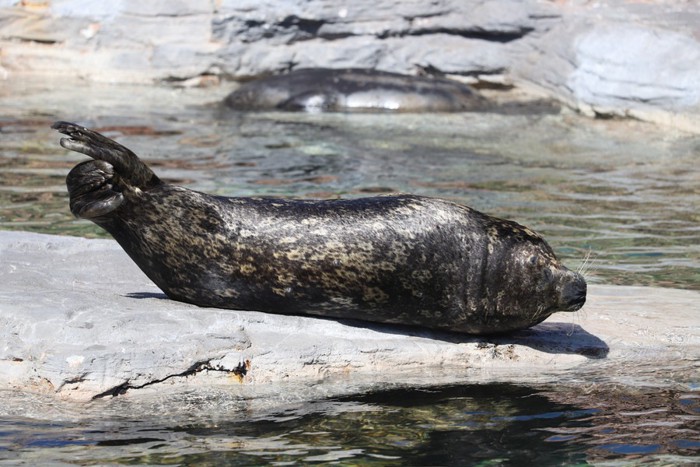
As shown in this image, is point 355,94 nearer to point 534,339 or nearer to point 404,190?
point 404,190

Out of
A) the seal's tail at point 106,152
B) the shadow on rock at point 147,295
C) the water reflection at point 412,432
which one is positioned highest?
the seal's tail at point 106,152

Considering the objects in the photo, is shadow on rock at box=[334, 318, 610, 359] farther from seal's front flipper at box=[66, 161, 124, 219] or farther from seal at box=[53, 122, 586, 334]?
seal's front flipper at box=[66, 161, 124, 219]

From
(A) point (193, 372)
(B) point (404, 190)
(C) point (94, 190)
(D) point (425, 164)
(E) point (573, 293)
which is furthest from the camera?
(D) point (425, 164)

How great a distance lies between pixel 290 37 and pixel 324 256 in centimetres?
1172

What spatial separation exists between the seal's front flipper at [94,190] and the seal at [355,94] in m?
9.35

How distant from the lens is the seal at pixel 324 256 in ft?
17.9

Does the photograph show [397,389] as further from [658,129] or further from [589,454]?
[658,129]

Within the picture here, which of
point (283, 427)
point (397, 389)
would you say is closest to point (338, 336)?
point (397, 389)

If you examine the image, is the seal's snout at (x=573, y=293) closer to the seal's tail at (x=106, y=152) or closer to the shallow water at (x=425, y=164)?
the shallow water at (x=425, y=164)

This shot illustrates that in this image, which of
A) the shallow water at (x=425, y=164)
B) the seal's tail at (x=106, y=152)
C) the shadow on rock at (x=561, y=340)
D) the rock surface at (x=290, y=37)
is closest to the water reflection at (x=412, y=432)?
the shadow on rock at (x=561, y=340)

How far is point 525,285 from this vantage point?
5605mm

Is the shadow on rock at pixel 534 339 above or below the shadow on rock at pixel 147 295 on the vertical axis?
below

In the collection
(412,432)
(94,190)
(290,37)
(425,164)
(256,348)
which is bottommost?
(412,432)

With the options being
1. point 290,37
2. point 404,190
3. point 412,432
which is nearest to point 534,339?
point 412,432
